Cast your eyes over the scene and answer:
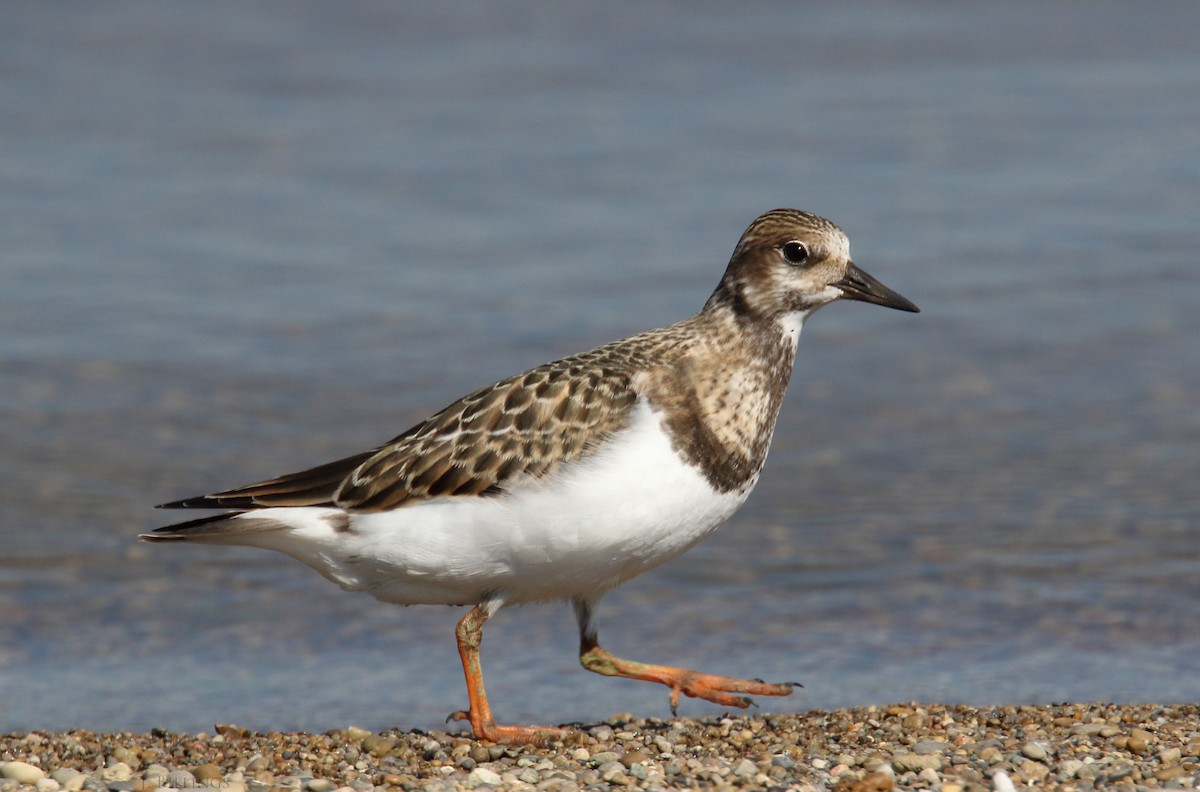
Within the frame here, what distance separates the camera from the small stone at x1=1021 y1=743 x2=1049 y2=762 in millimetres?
5387

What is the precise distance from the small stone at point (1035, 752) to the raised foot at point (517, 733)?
5.43 feet

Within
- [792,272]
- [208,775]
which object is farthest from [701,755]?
[792,272]

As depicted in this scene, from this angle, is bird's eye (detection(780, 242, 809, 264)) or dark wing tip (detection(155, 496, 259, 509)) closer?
dark wing tip (detection(155, 496, 259, 509))

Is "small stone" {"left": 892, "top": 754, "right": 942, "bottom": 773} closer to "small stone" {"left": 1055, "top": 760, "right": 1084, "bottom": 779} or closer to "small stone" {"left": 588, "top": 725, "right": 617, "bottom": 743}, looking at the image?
"small stone" {"left": 1055, "top": 760, "right": 1084, "bottom": 779}

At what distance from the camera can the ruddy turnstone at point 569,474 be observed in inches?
226

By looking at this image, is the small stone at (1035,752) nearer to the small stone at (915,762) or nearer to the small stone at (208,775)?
the small stone at (915,762)

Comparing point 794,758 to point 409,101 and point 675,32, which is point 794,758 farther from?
point 675,32

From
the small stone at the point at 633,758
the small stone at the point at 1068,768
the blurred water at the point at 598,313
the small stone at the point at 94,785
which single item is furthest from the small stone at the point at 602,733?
the small stone at the point at 94,785

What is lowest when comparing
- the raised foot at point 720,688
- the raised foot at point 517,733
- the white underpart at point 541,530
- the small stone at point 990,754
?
the small stone at point 990,754

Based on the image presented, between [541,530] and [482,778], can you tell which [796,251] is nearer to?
[541,530]

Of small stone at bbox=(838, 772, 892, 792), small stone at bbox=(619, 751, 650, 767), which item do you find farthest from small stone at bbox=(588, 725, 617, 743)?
small stone at bbox=(838, 772, 892, 792)

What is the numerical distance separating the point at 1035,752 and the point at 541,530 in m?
1.84

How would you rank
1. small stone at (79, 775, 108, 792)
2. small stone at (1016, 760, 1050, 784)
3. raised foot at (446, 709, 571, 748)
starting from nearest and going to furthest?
small stone at (79, 775, 108, 792) → small stone at (1016, 760, 1050, 784) → raised foot at (446, 709, 571, 748)

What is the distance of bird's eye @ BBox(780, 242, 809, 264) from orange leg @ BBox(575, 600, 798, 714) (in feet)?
5.25
